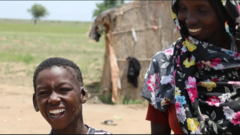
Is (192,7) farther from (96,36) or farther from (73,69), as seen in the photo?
(96,36)

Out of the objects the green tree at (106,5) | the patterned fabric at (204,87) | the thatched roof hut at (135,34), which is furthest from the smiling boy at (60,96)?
the green tree at (106,5)

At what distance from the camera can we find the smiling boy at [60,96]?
5.13 feet

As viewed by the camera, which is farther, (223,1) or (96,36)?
(96,36)

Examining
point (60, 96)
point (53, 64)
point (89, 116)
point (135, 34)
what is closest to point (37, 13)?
point (135, 34)

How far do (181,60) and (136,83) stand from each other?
6028mm

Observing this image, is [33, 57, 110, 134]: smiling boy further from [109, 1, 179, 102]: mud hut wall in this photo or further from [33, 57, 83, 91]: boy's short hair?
[109, 1, 179, 102]: mud hut wall

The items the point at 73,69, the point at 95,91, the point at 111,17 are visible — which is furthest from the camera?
the point at 95,91

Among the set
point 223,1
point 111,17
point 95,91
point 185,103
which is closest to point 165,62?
point 185,103

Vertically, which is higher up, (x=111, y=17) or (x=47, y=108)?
(x=111, y=17)

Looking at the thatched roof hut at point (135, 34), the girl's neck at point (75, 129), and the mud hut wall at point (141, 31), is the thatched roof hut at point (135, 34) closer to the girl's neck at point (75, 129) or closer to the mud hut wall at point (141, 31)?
the mud hut wall at point (141, 31)

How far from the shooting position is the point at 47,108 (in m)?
1.56

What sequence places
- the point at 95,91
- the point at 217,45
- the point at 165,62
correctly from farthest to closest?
the point at 95,91 → the point at 165,62 → the point at 217,45

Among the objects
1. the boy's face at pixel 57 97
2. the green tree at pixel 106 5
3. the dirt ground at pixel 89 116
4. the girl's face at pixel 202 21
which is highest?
the green tree at pixel 106 5

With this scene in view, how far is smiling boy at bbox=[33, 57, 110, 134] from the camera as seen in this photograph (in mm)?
1563
